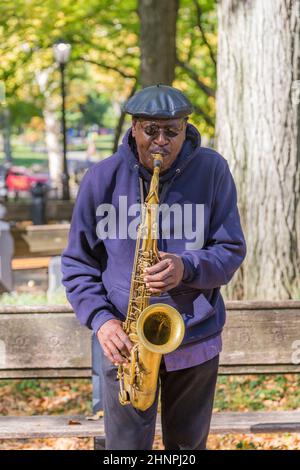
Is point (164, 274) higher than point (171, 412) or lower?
higher

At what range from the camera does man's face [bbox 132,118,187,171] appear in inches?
126

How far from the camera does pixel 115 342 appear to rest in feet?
10.7

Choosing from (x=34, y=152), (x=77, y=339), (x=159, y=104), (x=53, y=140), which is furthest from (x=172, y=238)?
(x=34, y=152)

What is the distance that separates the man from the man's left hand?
10 cm

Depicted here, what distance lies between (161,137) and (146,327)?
0.74 metres

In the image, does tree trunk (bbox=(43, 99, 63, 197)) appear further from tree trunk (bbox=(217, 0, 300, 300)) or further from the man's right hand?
the man's right hand

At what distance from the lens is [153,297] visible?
330cm

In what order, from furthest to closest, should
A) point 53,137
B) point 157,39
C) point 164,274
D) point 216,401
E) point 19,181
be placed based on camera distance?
point 19,181 → point 53,137 → point 157,39 → point 216,401 → point 164,274

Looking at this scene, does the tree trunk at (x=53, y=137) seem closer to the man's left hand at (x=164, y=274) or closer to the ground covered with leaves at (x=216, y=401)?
the ground covered with leaves at (x=216, y=401)

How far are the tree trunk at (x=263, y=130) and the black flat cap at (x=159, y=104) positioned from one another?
10.2ft

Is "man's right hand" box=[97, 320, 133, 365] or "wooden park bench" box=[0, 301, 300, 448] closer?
"man's right hand" box=[97, 320, 133, 365]

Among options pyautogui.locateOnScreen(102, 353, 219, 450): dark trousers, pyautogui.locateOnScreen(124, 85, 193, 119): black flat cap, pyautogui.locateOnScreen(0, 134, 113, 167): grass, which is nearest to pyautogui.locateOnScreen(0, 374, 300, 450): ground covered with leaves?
pyautogui.locateOnScreen(102, 353, 219, 450): dark trousers

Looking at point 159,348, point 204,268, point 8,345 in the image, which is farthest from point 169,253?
point 8,345

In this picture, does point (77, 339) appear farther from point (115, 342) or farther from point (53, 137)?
point (53, 137)
